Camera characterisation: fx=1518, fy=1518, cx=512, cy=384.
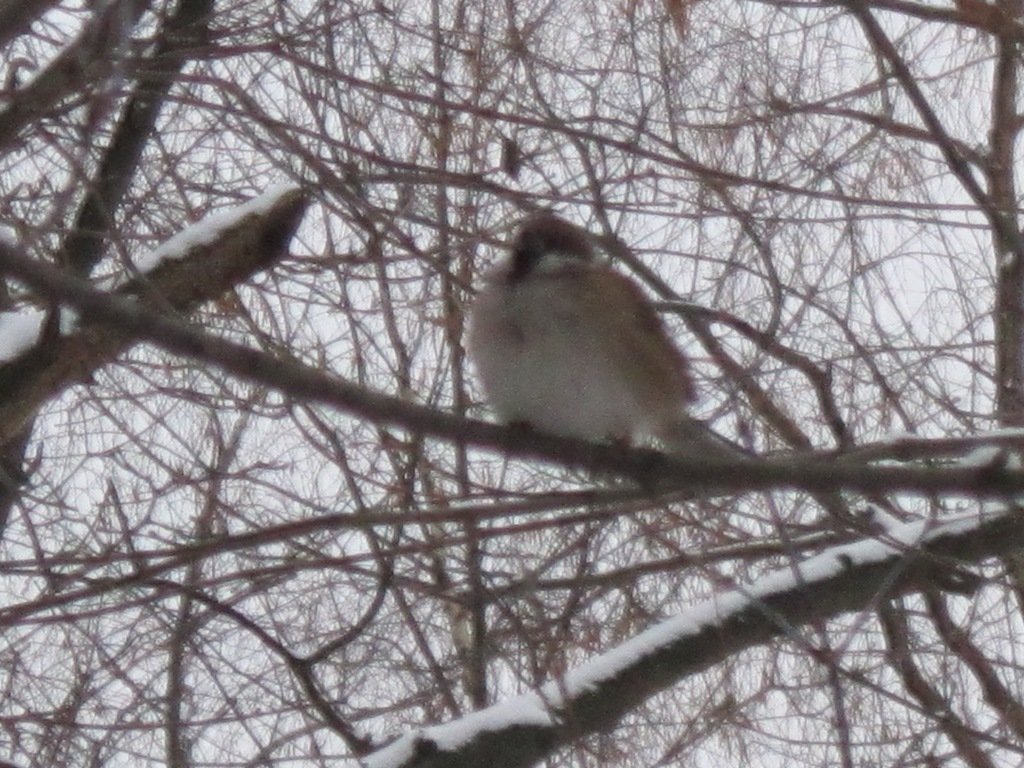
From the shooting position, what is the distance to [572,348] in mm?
3752

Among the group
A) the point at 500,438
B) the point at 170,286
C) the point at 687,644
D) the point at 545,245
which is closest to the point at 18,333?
the point at 170,286

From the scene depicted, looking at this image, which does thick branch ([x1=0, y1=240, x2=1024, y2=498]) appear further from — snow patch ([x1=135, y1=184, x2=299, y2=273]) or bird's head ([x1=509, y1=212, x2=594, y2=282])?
snow patch ([x1=135, y1=184, x2=299, y2=273])

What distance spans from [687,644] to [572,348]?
37.2 inches

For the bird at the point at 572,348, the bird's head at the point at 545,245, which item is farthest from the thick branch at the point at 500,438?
the bird's head at the point at 545,245

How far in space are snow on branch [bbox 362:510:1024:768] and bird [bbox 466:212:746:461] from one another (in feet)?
1.70

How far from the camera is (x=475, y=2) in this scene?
5816mm

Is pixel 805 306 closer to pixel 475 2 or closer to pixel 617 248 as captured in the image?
pixel 617 248

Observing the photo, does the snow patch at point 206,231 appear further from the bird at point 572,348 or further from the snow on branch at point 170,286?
the bird at point 572,348

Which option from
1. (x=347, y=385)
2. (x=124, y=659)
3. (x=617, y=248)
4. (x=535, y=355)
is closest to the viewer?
(x=347, y=385)

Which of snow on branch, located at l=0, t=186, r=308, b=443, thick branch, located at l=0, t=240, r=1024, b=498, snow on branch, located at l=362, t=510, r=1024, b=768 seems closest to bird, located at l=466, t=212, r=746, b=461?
snow on branch, located at l=362, t=510, r=1024, b=768

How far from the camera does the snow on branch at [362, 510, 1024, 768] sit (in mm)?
3986

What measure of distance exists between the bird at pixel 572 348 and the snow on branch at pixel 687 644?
519 mm

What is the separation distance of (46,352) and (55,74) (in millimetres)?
1090

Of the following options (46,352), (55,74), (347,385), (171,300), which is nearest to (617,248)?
(171,300)
